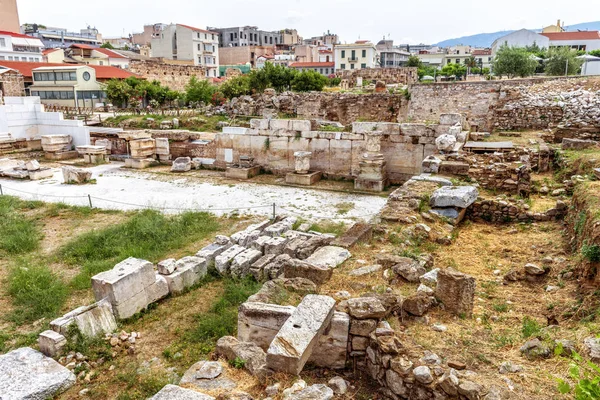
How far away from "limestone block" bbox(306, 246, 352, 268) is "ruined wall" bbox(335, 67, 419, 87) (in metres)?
29.9

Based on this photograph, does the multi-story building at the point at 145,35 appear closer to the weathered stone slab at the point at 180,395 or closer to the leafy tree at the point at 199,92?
the leafy tree at the point at 199,92

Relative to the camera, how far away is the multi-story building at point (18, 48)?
43469mm

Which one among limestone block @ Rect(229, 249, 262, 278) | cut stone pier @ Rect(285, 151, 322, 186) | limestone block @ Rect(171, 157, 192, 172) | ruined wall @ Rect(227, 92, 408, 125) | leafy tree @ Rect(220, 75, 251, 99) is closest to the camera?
limestone block @ Rect(229, 249, 262, 278)

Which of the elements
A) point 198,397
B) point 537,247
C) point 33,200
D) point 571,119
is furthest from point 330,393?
point 571,119

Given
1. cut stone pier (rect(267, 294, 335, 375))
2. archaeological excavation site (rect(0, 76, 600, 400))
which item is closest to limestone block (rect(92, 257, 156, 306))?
archaeological excavation site (rect(0, 76, 600, 400))

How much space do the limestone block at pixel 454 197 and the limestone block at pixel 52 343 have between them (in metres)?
6.96

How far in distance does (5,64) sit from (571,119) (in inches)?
1536

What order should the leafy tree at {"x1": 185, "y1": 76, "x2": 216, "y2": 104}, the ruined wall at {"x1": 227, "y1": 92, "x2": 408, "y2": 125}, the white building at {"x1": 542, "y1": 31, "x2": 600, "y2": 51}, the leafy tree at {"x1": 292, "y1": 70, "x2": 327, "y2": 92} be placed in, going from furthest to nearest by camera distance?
the white building at {"x1": 542, "y1": 31, "x2": 600, "y2": 51} < the leafy tree at {"x1": 292, "y1": 70, "x2": 327, "y2": 92} < the leafy tree at {"x1": 185, "y1": 76, "x2": 216, "y2": 104} < the ruined wall at {"x1": 227, "y1": 92, "x2": 408, "y2": 125}

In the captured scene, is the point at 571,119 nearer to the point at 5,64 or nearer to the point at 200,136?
the point at 200,136

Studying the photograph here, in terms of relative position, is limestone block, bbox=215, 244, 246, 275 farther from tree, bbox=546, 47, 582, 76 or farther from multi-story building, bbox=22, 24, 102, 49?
multi-story building, bbox=22, 24, 102, 49

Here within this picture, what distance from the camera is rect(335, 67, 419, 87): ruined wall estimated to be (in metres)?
35.0

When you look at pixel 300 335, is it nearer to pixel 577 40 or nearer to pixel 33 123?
pixel 33 123

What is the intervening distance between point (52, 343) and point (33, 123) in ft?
60.0

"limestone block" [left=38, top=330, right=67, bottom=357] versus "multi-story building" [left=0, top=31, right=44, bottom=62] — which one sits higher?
"multi-story building" [left=0, top=31, right=44, bottom=62]
